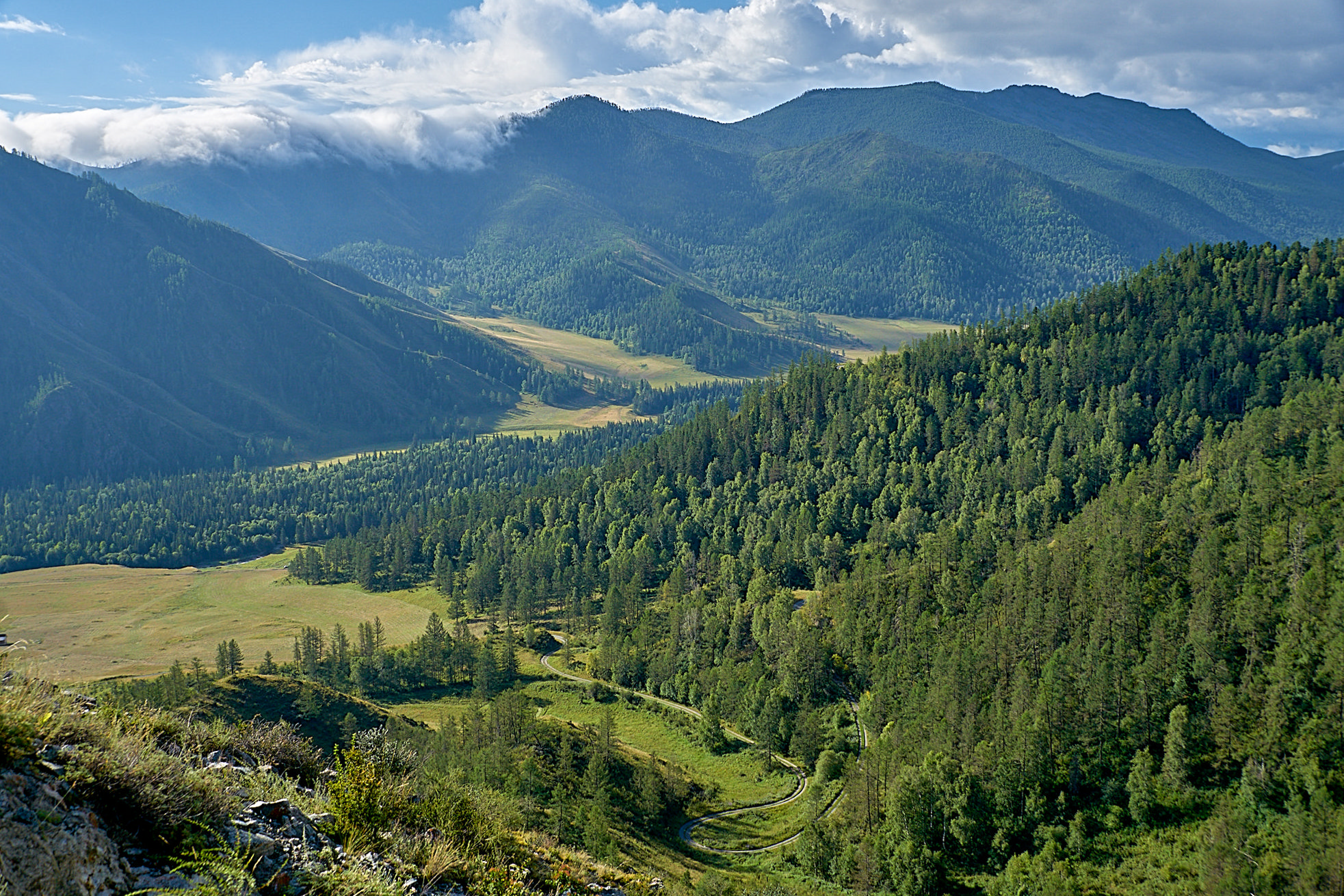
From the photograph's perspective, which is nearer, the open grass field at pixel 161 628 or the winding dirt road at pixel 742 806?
the winding dirt road at pixel 742 806

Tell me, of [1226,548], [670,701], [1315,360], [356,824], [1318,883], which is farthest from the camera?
[1315,360]

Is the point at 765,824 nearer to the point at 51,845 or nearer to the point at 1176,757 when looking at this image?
the point at 1176,757

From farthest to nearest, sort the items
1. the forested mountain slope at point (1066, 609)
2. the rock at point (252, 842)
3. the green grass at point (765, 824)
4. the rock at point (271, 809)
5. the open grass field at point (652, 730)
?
the open grass field at point (652, 730) < the green grass at point (765, 824) < the forested mountain slope at point (1066, 609) < the rock at point (271, 809) < the rock at point (252, 842)

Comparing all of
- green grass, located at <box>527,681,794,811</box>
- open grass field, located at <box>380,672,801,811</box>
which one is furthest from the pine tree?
green grass, located at <box>527,681,794,811</box>

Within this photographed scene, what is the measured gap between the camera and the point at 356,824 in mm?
21531

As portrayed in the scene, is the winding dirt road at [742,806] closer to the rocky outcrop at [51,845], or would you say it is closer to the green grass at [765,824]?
the green grass at [765,824]

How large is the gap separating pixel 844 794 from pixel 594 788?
3014cm

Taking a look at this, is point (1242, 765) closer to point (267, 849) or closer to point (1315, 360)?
point (267, 849)

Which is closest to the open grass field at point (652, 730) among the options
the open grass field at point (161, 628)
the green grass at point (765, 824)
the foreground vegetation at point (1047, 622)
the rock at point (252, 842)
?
the green grass at point (765, 824)

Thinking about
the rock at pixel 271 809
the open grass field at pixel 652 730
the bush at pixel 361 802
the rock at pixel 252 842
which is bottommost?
the open grass field at pixel 652 730

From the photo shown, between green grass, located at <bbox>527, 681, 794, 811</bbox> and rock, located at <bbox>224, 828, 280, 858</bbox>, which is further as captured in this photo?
green grass, located at <bbox>527, 681, 794, 811</bbox>

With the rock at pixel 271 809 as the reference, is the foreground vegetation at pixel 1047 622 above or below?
below

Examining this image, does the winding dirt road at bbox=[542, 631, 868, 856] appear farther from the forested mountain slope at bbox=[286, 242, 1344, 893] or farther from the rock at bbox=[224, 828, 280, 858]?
the rock at bbox=[224, 828, 280, 858]

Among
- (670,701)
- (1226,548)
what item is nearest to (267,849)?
(1226,548)
